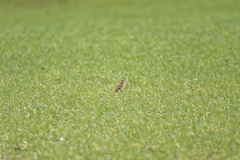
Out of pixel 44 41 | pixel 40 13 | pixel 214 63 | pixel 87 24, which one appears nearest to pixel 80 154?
pixel 214 63

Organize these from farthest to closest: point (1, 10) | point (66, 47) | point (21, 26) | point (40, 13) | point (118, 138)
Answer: point (1, 10) → point (40, 13) → point (21, 26) → point (66, 47) → point (118, 138)

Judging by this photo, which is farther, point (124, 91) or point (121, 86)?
point (121, 86)

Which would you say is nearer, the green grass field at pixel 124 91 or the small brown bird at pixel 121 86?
the green grass field at pixel 124 91

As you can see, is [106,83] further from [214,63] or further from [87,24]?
[87,24]

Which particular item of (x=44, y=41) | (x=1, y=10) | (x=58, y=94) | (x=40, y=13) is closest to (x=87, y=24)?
(x=44, y=41)

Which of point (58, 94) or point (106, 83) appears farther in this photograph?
point (106, 83)

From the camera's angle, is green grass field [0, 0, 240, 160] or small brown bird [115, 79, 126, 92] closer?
green grass field [0, 0, 240, 160]

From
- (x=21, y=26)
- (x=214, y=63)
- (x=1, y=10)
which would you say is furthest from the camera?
(x=1, y=10)

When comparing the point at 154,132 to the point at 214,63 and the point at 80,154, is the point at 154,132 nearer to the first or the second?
the point at 80,154
